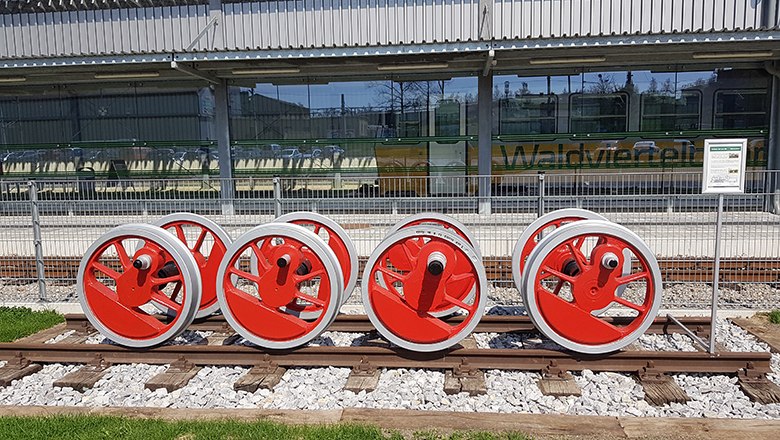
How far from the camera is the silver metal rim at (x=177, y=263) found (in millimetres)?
5184

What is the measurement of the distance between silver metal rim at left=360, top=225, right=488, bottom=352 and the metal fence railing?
2183 millimetres

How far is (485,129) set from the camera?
13852 millimetres

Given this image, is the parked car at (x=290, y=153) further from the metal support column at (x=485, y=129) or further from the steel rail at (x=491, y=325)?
the steel rail at (x=491, y=325)

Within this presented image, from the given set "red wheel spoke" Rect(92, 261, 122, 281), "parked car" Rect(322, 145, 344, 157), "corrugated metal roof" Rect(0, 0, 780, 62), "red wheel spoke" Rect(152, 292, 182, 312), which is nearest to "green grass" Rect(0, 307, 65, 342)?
"red wheel spoke" Rect(92, 261, 122, 281)

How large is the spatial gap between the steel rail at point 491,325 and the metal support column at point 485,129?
749cm

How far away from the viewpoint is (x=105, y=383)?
4996 mm

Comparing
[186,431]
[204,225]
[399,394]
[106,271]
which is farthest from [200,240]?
[399,394]

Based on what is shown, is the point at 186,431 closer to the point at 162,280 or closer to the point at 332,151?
the point at 162,280

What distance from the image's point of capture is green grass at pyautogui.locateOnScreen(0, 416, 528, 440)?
376 centimetres

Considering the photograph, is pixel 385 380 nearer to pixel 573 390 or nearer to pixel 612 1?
pixel 573 390

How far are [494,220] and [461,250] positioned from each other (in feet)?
14.3

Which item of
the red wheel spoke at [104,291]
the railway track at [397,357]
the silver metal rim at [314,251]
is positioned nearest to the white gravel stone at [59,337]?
the railway track at [397,357]

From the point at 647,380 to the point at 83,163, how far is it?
56.1ft

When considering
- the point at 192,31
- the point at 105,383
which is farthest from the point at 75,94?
the point at 105,383
